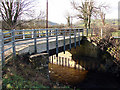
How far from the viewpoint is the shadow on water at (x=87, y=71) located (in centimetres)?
1113

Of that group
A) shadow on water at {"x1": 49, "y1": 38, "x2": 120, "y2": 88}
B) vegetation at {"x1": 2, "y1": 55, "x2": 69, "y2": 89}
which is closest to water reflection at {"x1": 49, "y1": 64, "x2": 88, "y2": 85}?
shadow on water at {"x1": 49, "y1": 38, "x2": 120, "y2": 88}

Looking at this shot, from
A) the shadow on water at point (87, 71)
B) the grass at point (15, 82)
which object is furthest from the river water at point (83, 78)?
the grass at point (15, 82)

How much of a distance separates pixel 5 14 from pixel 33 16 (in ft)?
12.3

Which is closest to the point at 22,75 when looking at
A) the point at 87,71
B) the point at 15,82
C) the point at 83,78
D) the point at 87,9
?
the point at 15,82

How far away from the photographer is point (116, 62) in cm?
1240

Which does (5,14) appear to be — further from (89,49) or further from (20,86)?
(20,86)

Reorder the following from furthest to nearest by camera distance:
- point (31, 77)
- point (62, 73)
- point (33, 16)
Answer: point (33, 16), point (62, 73), point (31, 77)

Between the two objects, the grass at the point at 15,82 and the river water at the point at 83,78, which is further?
the river water at the point at 83,78

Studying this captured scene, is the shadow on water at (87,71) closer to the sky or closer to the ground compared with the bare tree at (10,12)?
closer to the ground

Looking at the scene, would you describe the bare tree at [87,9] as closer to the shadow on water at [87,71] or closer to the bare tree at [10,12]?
the shadow on water at [87,71]

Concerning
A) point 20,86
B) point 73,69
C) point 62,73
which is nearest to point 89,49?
point 73,69

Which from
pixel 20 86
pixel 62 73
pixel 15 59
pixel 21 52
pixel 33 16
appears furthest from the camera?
pixel 33 16

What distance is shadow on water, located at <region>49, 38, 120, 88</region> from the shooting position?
11.1m

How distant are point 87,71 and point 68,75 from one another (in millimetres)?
2529
